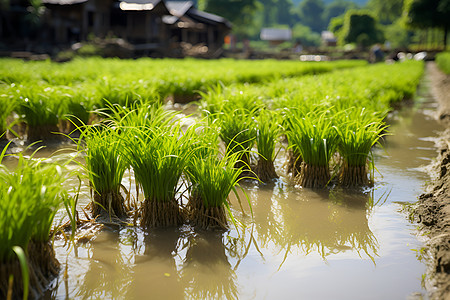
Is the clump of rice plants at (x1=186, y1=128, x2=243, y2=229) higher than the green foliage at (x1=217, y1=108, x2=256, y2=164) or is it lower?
lower

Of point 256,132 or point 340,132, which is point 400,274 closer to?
point 340,132

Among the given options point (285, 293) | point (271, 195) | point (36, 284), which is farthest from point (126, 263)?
point (271, 195)

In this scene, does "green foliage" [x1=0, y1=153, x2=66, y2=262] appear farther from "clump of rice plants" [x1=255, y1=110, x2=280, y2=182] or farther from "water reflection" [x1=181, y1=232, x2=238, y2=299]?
"clump of rice plants" [x1=255, y1=110, x2=280, y2=182]

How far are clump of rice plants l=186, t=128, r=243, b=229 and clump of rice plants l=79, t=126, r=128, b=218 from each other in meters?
0.52

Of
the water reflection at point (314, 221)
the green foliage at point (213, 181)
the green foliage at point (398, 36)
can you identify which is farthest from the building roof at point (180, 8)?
the green foliage at point (398, 36)

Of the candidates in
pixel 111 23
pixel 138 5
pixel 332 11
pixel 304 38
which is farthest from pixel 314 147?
pixel 332 11

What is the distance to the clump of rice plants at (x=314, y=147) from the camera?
4.03 metres

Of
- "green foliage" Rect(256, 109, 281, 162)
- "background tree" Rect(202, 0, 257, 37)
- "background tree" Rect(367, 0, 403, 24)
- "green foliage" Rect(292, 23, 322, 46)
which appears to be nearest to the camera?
"green foliage" Rect(256, 109, 281, 162)

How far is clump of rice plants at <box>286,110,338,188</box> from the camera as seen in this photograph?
403 cm

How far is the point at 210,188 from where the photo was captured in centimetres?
301

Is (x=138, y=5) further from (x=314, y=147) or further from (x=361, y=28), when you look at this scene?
(x=361, y=28)

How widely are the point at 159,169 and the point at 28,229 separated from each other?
40.5 inches

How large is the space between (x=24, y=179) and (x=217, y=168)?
1220mm

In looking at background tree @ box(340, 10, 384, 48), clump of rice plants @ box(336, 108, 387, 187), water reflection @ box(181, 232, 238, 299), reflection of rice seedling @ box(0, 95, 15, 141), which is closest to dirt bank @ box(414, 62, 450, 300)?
clump of rice plants @ box(336, 108, 387, 187)
